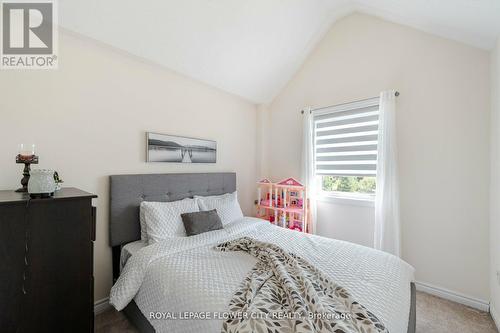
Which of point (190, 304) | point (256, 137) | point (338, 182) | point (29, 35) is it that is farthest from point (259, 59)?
point (190, 304)

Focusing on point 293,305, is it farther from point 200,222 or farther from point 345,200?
point 345,200

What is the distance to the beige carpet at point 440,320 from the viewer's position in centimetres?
183

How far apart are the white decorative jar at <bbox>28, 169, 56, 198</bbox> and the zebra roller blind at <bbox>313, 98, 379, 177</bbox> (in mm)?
2886

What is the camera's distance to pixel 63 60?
1884 mm

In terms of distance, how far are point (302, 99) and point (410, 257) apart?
7.96 ft

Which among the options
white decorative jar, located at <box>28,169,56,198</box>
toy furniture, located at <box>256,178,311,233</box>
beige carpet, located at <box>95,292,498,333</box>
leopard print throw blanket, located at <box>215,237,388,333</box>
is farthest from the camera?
toy furniture, located at <box>256,178,311,233</box>

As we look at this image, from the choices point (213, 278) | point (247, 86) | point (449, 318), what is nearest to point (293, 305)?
point (213, 278)

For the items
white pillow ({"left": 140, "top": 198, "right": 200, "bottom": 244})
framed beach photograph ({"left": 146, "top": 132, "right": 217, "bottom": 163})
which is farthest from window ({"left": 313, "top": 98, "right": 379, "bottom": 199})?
white pillow ({"left": 140, "top": 198, "right": 200, "bottom": 244})

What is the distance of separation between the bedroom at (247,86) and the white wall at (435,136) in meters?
0.01

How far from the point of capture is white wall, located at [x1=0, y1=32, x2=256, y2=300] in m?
1.71

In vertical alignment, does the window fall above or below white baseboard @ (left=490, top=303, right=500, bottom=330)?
above

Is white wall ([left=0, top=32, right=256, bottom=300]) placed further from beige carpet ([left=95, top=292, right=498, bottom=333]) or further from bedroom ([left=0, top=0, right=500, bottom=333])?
beige carpet ([left=95, top=292, right=498, bottom=333])

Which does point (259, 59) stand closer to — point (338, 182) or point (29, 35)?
point (338, 182)

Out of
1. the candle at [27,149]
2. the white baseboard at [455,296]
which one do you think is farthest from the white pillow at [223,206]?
the white baseboard at [455,296]
